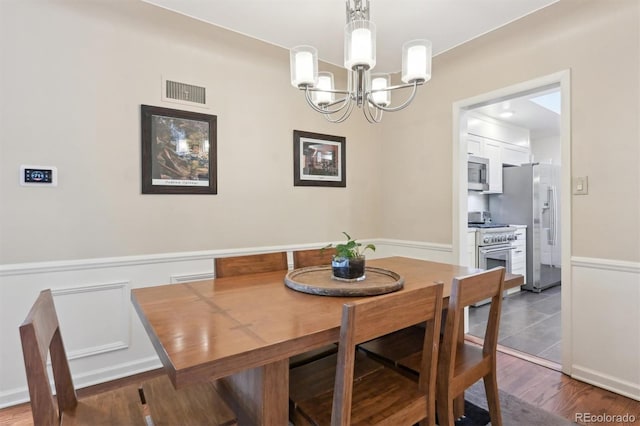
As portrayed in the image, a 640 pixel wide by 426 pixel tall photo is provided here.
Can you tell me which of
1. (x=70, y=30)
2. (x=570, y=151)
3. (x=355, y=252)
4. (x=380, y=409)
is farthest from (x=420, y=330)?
(x=70, y=30)

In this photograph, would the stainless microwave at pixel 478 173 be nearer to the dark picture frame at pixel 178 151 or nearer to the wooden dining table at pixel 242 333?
the wooden dining table at pixel 242 333

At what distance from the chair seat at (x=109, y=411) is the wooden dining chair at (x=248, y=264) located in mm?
782

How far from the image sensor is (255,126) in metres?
2.98

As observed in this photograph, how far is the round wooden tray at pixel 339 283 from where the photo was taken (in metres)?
1.54

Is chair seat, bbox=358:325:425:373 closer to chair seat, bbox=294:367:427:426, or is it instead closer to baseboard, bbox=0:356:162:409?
chair seat, bbox=294:367:427:426

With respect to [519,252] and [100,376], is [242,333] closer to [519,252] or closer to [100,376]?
[100,376]

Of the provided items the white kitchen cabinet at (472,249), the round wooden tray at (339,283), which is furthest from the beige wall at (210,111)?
the round wooden tray at (339,283)

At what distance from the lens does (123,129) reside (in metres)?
2.39

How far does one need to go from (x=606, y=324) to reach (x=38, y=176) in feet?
12.3

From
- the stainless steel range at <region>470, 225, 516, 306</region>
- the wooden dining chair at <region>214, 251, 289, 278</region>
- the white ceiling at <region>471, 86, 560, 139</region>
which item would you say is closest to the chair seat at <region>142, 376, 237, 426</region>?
the wooden dining chair at <region>214, 251, 289, 278</region>

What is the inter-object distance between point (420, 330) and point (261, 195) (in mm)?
1760

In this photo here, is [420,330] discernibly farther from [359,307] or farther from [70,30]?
[70,30]

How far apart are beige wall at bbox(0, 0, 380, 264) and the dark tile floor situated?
6.70 ft

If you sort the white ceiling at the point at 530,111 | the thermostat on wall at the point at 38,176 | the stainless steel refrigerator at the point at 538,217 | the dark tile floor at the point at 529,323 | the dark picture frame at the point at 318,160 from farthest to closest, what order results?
the stainless steel refrigerator at the point at 538,217 → the white ceiling at the point at 530,111 → the dark picture frame at the point at 318,160 → the dark tile floor at the point at 529,323 → the thermostat on wall at the point at 38,176
